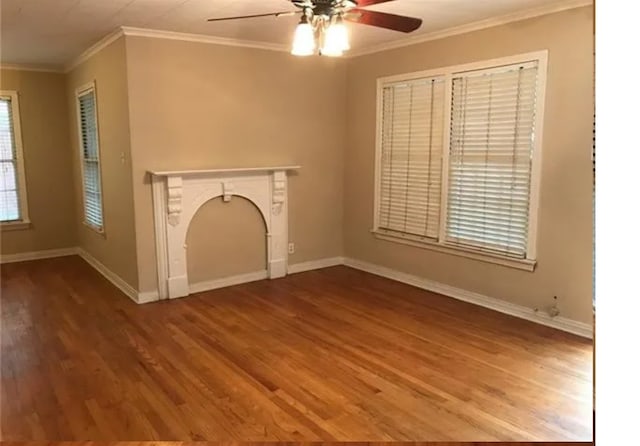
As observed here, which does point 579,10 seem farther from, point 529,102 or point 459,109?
point 459,109

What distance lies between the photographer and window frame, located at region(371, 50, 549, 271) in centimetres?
391

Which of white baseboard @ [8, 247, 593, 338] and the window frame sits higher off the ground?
the window frame

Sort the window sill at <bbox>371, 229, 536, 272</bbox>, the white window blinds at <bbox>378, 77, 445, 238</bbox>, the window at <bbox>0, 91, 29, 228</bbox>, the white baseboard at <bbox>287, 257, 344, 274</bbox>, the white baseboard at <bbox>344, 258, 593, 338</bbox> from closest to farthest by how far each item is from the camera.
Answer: the white baseboard at <bbox>344, 258, 593, 338</bbox> < the window sill at <bbox>371, 229, 536, 272</bbox> < the white window blinds at <bbox>378, 77, 445, 238</bbox> < the white baseboard at <bbox>287, 257, 344, 274</bbox> < the window at <bbox>0, 91, 29, 228</bbox>

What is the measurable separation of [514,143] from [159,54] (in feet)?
10.4

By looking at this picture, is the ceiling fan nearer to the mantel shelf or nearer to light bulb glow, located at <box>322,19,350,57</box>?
light bulb glow, located at <box>322,19,350,57</box>

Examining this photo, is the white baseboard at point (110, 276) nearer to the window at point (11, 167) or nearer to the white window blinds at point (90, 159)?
the white window blinds at point (90, 159)

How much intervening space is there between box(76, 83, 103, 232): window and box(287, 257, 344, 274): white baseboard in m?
2.19

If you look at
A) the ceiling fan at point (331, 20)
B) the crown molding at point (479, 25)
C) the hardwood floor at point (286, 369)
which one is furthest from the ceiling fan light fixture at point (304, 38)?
the hardwood floor at point (286, 369)

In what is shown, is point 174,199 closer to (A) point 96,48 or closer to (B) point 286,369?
(A) point 96,48

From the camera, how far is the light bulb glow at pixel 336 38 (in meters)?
2.72

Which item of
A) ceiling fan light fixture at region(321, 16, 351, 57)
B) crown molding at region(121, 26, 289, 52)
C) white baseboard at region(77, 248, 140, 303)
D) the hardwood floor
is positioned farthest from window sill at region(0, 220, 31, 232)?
ceiling fan light fixture at region(321, 16, 351, 57)

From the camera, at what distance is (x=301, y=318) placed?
168 inches

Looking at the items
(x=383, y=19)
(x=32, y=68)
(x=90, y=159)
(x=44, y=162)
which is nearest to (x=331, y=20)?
(x=383, y=19)

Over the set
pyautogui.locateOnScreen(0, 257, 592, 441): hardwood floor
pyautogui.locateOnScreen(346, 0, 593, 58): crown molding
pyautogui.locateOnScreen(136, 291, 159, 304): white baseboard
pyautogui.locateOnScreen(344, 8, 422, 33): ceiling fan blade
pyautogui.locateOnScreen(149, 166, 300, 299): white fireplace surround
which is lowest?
pyautogui.locateOnScreen(0, 257, 592, 441): hardwood floor
